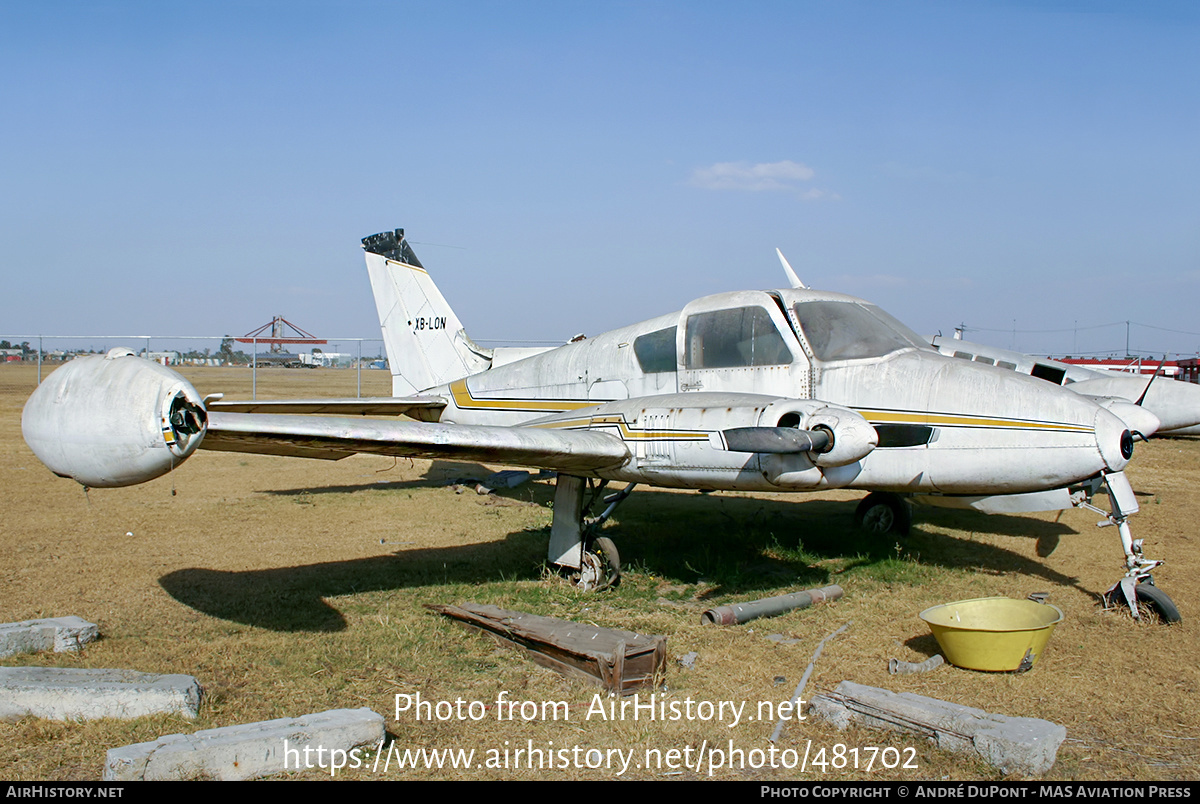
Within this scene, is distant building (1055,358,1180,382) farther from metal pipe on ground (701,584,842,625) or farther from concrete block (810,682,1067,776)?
concrete block (810,682,1067,776)

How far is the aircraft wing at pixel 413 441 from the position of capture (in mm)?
5809

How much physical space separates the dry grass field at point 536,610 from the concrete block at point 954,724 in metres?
0.09

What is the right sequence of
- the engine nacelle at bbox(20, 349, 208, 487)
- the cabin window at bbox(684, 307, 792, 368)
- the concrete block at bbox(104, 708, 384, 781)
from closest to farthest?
the concrete block at bbox(104, 708, 384, 781)
the engine nacelle at bbox(20, 349, 208, 487)
the cabin window at bbox(684, 307, 792, 368)

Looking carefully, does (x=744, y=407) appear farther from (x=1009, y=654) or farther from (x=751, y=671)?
(x=1009, y=654)

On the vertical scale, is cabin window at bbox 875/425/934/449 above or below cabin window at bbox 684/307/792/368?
below

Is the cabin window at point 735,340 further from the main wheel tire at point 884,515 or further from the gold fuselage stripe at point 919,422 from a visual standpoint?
the main wheel tire at point 884,515

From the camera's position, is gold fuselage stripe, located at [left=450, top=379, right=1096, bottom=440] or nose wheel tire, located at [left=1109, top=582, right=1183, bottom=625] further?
nose wheel tire, located at [left=1109, top=582, right=1183, bottom=625]

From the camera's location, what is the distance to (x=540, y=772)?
4.09 meters

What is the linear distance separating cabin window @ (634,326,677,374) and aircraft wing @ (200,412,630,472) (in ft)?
4.63

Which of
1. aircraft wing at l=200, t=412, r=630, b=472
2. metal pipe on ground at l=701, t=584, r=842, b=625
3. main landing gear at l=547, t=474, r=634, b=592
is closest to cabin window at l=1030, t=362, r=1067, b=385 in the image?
metal pipe on ground at l=701, t=584, r=842, b=625

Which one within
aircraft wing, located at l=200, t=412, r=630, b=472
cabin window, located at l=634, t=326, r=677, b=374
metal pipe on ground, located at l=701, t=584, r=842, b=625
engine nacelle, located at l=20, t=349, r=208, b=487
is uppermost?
cabin window, located at l=634, t=326, r=677, b=374

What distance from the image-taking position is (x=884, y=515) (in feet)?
34.0

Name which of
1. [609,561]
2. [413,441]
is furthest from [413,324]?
[413,441]

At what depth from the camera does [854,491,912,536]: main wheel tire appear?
33.2 feet
